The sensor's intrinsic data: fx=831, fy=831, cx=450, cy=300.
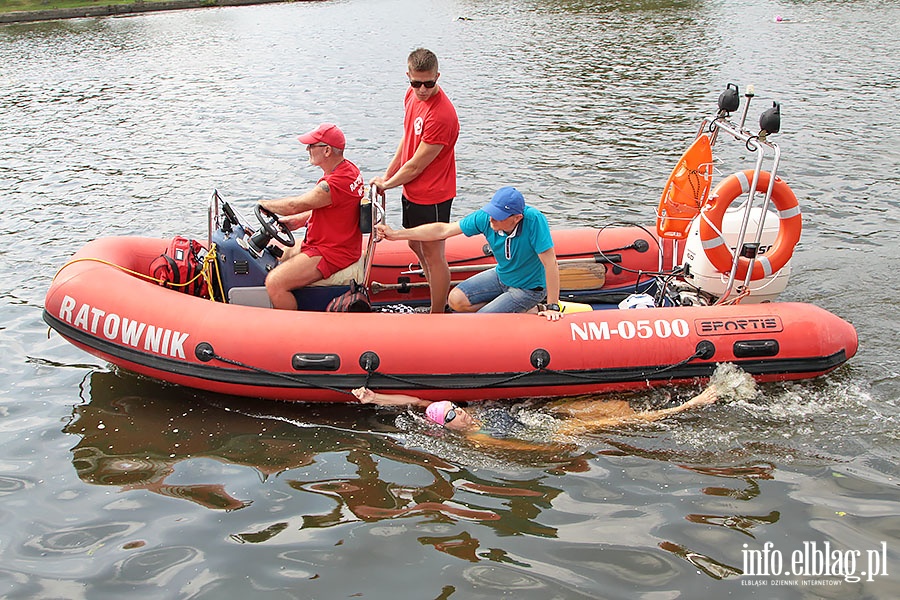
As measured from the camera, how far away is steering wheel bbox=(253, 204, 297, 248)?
5.58 metres

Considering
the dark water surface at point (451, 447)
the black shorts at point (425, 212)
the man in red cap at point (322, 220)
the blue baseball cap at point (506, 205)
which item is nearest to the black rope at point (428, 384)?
the dark water surface at point (451, 447)

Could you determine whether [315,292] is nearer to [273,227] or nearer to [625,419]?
[273,227]

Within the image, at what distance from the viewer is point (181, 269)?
19.8 ft

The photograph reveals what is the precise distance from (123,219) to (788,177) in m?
7.93

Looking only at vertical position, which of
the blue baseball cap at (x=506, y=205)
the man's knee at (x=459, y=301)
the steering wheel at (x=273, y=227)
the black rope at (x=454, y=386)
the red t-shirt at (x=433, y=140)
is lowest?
the black rope at (x=454, y=386)

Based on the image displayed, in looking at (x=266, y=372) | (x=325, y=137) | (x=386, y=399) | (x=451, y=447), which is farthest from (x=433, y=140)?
(x=451, y=447)

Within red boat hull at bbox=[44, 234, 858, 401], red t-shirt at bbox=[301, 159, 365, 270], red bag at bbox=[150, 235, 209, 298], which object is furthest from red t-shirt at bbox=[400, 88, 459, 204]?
red bag at bbox=[150, 235, 209, 298]

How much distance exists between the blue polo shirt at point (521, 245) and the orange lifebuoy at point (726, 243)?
1.19 m

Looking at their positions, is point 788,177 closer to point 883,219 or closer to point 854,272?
point 883,219
